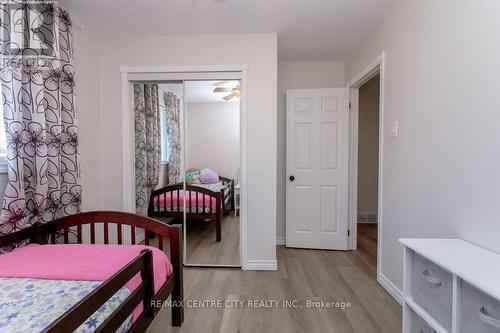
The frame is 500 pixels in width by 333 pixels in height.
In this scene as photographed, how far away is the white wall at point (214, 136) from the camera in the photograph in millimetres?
2564

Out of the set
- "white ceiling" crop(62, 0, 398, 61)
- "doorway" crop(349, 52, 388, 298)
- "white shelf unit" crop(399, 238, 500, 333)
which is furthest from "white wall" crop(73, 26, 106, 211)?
"doorway" crop(349, 52, 388, 298)

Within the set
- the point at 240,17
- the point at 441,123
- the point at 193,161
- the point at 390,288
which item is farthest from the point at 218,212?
the point at 441,123

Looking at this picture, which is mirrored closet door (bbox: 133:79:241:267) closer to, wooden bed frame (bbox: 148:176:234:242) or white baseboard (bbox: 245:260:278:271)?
wooden bed frame (bbox: 148:176:234:242)

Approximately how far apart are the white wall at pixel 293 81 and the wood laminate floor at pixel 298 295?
0.70 metres

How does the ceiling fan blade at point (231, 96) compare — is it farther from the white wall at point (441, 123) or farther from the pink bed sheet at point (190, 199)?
the white wall at point (441, 123)

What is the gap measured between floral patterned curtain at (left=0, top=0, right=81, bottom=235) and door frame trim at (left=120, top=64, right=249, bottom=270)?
54 centimetres

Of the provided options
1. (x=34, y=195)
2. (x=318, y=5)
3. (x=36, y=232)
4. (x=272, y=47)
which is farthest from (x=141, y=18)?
(x=36, y=232)

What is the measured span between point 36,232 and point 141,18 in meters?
1.96

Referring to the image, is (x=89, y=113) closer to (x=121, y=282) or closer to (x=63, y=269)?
(x=63, y=269)

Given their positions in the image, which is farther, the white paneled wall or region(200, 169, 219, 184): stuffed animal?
the white paneled wall

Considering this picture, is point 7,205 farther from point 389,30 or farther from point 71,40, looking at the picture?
point 389,30

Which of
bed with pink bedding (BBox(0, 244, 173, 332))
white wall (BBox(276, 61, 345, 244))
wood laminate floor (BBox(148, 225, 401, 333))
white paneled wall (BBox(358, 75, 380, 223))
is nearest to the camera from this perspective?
bed with pink bedding (BBox(0, 244, 173, 332))

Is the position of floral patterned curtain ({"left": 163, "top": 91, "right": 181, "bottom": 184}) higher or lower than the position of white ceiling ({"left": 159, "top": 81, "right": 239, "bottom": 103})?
lower

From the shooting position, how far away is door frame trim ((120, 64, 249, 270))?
2451 mm
